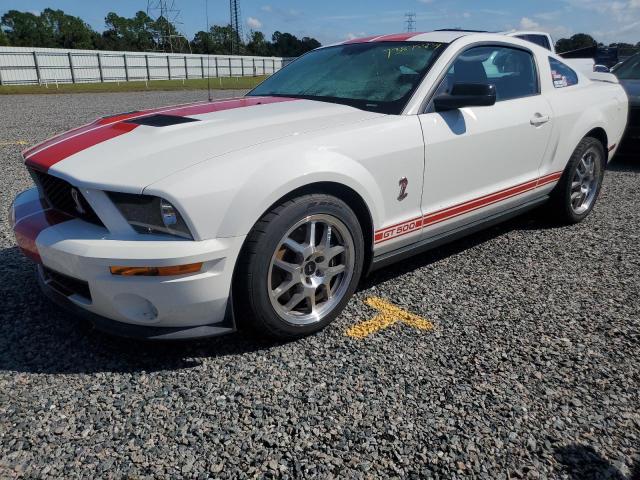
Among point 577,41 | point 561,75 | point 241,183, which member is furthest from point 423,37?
point 577,41

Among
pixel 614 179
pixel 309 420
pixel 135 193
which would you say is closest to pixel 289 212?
pixel 135 193

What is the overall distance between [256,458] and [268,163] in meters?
1.21

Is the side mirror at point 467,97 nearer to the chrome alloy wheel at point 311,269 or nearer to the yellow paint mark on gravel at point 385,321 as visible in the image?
the chrome alloy wheel at point 311,269

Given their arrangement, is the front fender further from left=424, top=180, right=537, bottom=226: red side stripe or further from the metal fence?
the metal fence

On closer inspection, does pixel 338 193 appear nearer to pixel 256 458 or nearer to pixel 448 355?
pixel 448 355

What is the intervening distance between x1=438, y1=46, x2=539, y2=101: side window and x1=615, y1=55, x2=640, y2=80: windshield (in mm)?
4798

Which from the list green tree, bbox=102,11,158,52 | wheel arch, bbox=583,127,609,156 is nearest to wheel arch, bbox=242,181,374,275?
wheel arch, bbox=583,127,609,156

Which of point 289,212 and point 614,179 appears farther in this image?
point 614,179

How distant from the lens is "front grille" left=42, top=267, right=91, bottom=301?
88.4 inches

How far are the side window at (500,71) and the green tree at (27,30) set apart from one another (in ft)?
231

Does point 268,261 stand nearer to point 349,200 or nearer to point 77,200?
point 349,200

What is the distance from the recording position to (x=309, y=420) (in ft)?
6.64

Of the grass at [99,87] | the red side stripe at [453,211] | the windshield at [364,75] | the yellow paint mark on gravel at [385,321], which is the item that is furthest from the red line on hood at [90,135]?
the grass at [99,87]

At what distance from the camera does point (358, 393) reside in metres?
2.18
